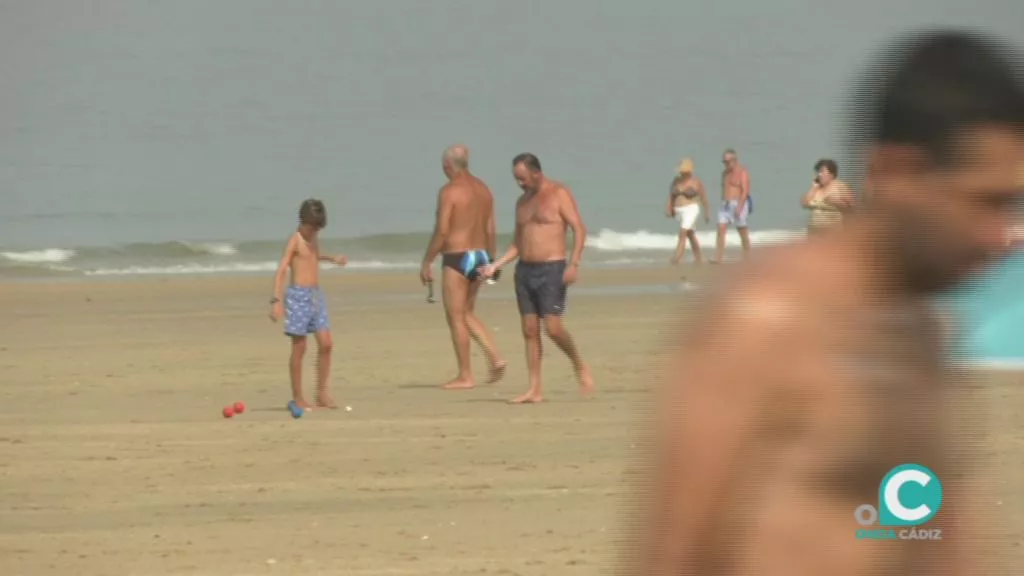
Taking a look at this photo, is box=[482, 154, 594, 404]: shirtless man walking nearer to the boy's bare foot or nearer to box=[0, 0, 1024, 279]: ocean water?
the boy's bare foot

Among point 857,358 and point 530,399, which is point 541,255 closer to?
point 530,399

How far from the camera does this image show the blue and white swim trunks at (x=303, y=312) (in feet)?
37.2

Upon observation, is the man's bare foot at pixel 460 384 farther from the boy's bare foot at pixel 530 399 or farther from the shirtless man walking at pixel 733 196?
the shirtless man walking at pixel 733 196

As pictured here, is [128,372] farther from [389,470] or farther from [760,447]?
[760,447]

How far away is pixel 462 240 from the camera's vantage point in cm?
1279

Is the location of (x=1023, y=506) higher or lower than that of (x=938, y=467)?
lower

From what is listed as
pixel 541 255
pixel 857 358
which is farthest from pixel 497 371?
pixel 857 358

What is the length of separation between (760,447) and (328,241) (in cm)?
4483

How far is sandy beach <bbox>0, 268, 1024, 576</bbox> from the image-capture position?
7.46 m

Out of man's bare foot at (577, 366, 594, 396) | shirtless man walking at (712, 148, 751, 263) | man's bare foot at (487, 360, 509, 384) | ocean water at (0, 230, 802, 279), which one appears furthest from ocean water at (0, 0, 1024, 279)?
man's bare foot at (577, 366, 594, 396)

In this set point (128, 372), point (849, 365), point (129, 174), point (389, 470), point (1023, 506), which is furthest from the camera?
point (129, 174)

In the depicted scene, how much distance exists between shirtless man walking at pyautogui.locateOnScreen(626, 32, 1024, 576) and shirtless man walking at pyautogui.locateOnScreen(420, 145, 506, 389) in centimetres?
1078

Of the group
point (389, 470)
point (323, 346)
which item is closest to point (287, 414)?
point (323, 346)

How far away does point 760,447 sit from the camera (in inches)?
74.7
